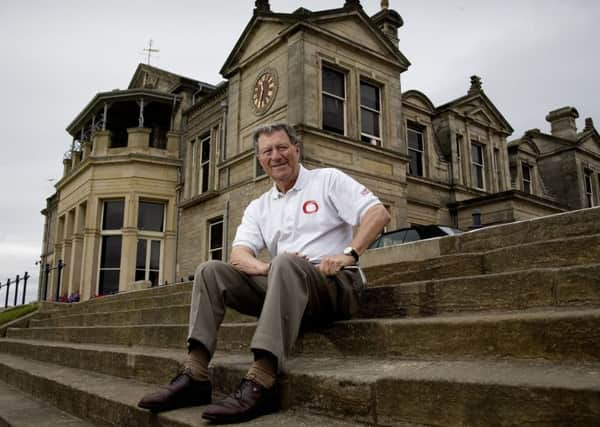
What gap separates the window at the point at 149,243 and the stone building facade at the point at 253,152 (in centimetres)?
4

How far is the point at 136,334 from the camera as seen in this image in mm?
5320

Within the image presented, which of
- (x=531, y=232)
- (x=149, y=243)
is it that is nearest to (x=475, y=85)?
(x=149, y=243)

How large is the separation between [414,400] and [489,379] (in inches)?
11.9

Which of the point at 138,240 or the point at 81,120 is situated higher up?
the point at 81,120

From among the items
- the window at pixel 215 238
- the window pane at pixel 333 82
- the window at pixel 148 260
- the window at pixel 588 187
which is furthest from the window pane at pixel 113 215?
the window at pixel 588 187

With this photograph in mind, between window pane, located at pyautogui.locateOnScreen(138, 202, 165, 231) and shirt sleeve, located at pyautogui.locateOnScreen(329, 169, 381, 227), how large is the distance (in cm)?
1579

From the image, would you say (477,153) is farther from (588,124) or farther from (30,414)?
(30,414)

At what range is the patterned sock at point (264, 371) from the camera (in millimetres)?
2309

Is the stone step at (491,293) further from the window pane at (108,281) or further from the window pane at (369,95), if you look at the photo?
the window pane at (108,281)

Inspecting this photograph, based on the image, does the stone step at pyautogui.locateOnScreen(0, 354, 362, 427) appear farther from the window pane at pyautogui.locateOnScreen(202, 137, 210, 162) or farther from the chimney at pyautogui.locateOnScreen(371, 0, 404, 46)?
the chimney at pyautogui.locateOnScreen(371, 0, 404, 46)

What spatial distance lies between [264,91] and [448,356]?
472 inches

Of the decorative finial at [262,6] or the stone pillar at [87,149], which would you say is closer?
the decorative finial at [262,6]

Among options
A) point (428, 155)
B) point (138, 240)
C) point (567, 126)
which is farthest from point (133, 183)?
point (567, 126)

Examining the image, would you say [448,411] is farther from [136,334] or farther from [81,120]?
[81,120]
